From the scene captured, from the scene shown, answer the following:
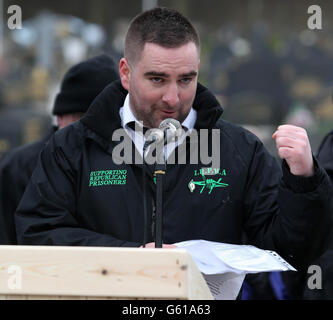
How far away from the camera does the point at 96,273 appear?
7.98 ft

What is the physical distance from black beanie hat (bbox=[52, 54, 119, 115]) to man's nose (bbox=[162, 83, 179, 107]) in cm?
220

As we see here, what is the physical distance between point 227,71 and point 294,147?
1170 cm

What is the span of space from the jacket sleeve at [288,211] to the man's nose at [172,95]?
462mm

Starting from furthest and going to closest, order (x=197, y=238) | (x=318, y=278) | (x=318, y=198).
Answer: (x=318, y=278), (x=197, y=238), (x=318, y=198)

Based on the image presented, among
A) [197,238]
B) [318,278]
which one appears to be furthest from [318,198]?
[318,278]

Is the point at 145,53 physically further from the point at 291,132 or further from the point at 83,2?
the point at 83,2

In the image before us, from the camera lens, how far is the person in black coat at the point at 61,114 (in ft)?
18.4

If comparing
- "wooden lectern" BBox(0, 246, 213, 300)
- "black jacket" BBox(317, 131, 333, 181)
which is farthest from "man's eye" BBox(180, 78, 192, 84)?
"black jacket" BBox(317, 131, 333, 181)

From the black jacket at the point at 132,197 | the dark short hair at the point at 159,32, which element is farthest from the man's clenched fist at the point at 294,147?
the dark short hair at the point at 159,32

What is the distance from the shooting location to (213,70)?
15.1 metres

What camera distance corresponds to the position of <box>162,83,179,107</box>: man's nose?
3.39 meters

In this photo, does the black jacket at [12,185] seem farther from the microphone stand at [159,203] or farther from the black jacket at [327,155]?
the microphone stand at [159,203]
